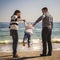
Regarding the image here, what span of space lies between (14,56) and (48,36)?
1240 mm

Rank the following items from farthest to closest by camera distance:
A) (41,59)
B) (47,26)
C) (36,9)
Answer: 1. (36,9)
2. (47,26)
3. (41,59)

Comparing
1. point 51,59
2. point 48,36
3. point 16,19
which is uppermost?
point 16,19

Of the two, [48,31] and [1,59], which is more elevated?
[48,31]

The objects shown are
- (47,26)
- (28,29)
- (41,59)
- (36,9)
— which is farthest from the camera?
(36,9)

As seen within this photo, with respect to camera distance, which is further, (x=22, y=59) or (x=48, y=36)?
(x=48, y=36)

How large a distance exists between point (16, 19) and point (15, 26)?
0.70 feet

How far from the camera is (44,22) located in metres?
8.57

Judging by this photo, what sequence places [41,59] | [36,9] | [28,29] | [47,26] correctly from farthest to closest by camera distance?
[36,9], [28,29], [47,26], [41,59]

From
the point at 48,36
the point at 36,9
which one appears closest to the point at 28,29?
the point at 48,36

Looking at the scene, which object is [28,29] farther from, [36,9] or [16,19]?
[36,9]

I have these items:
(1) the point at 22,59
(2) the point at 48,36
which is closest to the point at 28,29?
(2) the point at 48,36

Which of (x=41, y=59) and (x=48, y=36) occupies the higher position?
(x=48, y=36)

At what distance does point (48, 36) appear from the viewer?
8703mm

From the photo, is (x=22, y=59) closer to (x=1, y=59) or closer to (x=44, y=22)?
(x=1, y=59)
